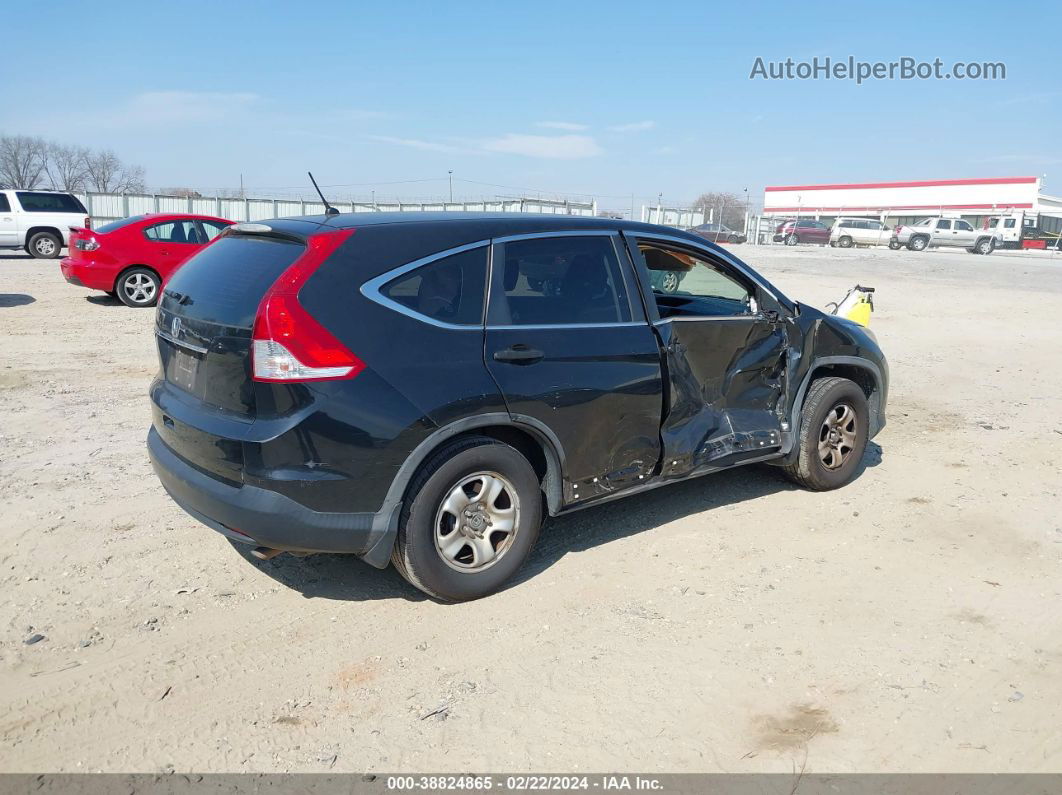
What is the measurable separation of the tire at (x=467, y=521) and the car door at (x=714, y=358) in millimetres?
981

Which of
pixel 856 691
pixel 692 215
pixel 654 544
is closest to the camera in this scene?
pixel 856 691

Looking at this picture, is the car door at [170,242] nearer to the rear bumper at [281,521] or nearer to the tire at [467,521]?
the rear bumper at [281,521]

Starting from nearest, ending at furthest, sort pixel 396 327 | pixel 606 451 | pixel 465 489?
pixel 396 327
pixel 465 489
pixel 606 451

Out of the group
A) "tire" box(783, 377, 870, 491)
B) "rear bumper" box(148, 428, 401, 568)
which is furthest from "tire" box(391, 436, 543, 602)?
"tire" box(783, 377, 870, 491)

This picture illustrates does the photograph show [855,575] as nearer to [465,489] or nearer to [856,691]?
[856,691]

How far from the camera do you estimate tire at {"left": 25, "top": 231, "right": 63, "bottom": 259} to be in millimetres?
21234

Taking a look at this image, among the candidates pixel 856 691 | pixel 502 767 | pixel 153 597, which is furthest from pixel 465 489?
pixel 856 691

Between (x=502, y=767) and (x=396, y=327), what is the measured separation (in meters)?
1.79

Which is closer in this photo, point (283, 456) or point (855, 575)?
point (283, 456)

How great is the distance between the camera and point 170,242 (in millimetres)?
13297

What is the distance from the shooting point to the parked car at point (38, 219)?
20859 millimetres

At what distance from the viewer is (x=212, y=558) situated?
14.4 feet

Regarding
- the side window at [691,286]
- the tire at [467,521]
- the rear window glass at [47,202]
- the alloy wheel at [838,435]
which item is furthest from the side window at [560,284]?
the rear window glass at [47,202]

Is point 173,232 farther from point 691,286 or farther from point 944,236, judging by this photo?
point 944,236
